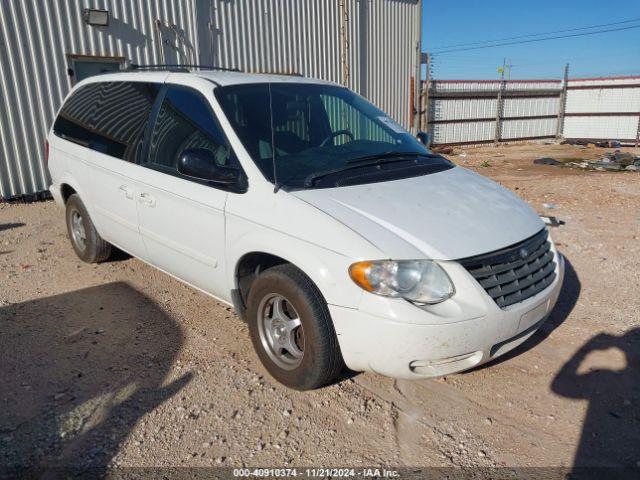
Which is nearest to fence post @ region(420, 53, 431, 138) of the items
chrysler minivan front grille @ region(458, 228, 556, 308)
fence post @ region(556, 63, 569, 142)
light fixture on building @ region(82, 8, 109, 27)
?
fence post @ region(556, 63, 569, 142)

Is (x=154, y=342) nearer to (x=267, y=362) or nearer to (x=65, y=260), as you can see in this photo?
(x=267, y=362)

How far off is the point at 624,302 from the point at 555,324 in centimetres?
86

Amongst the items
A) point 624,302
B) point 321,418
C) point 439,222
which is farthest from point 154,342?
point 624,302

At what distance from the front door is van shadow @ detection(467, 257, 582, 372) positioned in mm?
1927

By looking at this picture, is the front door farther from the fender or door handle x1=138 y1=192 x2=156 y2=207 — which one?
the fender

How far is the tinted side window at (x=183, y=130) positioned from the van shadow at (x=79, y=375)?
4.37 ft

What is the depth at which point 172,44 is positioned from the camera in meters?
9.63

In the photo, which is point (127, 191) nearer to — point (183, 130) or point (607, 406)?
point (183, 130)

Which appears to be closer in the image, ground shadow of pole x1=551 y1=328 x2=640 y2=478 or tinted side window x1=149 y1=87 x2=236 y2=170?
ground shadow of pole x1=551 y1=328 x2=640 y2=478

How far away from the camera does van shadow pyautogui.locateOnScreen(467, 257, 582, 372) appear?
3493 mm

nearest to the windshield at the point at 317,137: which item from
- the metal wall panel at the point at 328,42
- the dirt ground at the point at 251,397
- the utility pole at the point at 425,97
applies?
the dirt ground at the point at 251,397

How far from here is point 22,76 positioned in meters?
8.09

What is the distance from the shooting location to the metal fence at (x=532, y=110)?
18.0 m

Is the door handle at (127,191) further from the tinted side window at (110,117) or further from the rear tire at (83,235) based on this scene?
the rear tire at (83,235)
